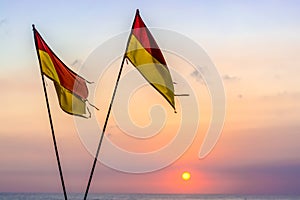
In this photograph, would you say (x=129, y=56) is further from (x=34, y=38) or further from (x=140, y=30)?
(x=34, y=38)

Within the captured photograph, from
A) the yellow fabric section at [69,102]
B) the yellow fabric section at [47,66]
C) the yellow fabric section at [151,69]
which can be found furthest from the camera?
the yellow fabric section at [151,69]

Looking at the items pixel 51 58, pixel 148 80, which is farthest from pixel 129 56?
pixel 51 58

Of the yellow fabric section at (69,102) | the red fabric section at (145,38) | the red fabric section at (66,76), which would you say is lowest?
the yellow fabric section at (69,102)

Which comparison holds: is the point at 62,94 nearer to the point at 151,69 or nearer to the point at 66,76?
the point at 66,76

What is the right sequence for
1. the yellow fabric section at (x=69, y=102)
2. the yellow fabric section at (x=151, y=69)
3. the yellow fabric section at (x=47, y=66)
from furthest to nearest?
the yellow fabric section at (x=151, y=69)
the yellow fabric section at (x=69, y=102)
the yellow fabric section at (x=47, y=66)

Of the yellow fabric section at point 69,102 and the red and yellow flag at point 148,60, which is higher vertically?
the red and yellow flag at point 148,60

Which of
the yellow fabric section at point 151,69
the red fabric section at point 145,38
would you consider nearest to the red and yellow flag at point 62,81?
the yellow fabric section at point 151,69

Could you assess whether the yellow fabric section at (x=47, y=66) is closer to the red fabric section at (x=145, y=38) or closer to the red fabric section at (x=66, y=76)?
the red fabric section at (x=66, y=76)

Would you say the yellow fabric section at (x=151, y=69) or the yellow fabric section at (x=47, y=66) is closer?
the yellow fabric section at (x=47, y=66)

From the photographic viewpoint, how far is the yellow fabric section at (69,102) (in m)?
19.7

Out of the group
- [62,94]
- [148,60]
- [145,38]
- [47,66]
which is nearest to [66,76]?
[62,94]

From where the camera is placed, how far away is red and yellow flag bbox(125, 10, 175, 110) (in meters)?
19.7

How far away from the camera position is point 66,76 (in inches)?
784

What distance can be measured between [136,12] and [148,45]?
109cm
